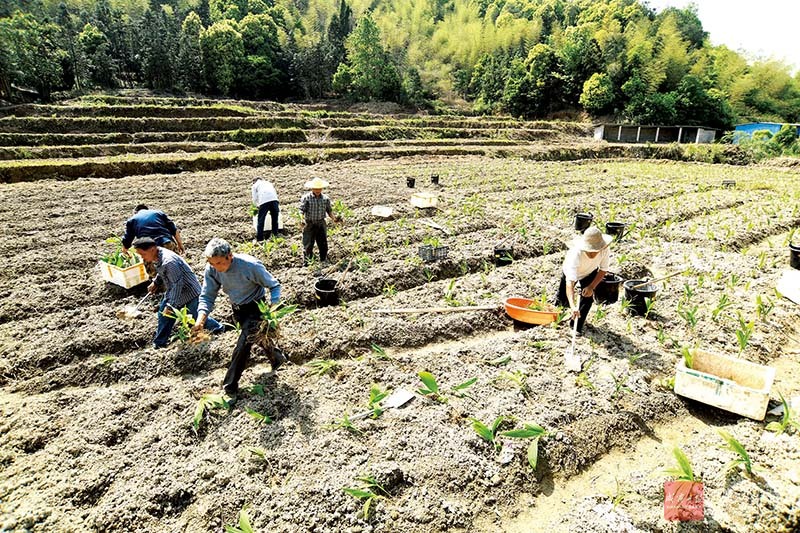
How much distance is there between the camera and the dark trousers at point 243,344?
392cm

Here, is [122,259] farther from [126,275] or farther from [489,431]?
[489,431]

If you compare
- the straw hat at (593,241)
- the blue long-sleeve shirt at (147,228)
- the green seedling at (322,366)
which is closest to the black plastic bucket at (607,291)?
the straw hat at (593,241)

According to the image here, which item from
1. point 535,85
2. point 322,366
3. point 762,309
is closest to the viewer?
point 322,366

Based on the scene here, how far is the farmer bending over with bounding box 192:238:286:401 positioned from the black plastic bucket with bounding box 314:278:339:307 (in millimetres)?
1712

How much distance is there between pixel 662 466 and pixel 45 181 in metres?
17.1

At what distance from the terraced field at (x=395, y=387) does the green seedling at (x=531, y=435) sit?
108 mm

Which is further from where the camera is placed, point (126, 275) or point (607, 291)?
point (126, 275)

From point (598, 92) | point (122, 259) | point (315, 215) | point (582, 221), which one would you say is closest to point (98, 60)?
point (122, 259)

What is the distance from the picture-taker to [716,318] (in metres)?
5.19

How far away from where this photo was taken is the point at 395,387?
4.15 m

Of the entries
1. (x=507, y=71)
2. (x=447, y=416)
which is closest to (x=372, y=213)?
(x=447, y=416)

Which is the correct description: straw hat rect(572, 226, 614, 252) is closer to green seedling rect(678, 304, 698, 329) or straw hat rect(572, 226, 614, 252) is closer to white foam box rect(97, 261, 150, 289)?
green seedling rect(678, 304, 698, 329)

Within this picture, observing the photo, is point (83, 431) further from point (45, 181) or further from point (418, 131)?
point (418, 131)

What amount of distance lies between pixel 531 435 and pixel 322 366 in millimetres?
2175
